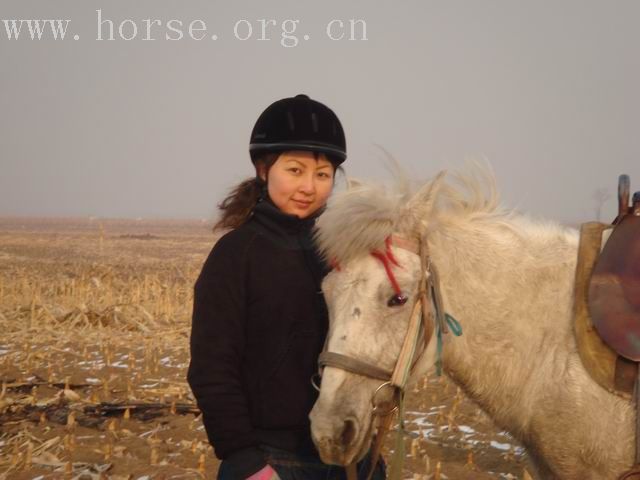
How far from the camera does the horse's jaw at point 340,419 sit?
1.88 meters

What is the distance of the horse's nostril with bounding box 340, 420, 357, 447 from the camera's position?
6.26 feet

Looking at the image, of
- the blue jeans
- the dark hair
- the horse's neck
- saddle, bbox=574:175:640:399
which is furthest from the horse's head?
saddle, bbox=574:175:640:399

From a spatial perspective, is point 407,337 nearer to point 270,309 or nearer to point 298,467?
point 270,309

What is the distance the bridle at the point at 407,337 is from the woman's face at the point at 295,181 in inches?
19.9

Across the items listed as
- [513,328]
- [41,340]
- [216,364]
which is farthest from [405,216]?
[41,340]

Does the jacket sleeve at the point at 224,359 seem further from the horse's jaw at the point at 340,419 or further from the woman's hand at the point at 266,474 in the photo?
the horse's jaw at the point at 340,419

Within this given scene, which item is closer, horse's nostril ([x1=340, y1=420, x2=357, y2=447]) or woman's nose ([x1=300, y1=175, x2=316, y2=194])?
horse's nostril ([x1=340, y1=420, x2=357, y2=447])

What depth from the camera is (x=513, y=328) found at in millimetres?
2166

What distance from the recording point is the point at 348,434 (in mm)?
1916

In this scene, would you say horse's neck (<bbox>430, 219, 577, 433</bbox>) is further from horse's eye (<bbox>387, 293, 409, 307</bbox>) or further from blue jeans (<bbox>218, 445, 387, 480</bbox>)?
blue jeans (<bbox>218, 445, 387, 480</bbox>)

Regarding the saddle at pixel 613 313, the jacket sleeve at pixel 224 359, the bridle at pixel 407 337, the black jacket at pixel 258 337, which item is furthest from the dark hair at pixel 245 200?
the saddle at pixel 613 313

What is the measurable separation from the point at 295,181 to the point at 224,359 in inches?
34.6

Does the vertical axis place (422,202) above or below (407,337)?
above

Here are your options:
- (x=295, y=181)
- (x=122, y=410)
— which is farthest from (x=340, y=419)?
(x=122, y=410)
